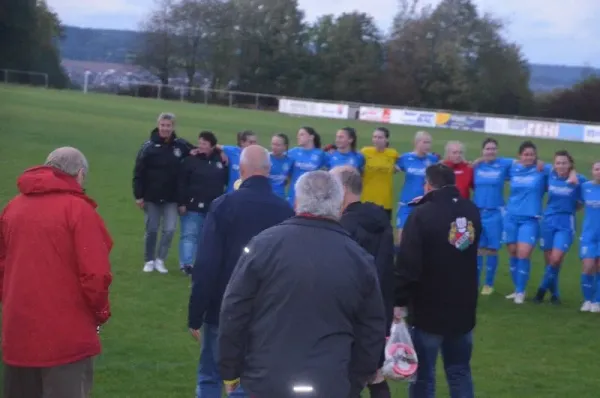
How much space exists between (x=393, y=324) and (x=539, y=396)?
2.43 metres

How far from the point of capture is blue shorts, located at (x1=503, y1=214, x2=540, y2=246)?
1192 cm

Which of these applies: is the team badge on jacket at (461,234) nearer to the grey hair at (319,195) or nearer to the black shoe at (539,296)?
the grey hair at (319,195)

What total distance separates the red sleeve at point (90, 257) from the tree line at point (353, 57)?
210ft

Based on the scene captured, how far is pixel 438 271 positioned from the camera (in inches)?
247

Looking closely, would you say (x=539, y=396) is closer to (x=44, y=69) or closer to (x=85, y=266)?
(x=85, y=266)

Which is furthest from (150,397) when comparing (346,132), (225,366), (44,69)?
(44,69)

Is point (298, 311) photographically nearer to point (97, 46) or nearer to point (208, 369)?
point (208, 369)

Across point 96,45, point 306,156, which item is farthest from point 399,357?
point 96,45

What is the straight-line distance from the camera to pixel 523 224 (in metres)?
12.0

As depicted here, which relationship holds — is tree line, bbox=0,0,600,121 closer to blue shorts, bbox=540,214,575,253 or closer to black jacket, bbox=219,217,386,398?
blue shorts, bbox=540,214,575,253

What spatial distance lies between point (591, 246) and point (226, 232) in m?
7.08

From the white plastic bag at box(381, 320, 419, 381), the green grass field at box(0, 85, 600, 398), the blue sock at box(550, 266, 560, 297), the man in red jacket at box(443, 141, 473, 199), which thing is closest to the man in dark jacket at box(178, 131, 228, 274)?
the green grass field at box(0, 85, 600, 398)

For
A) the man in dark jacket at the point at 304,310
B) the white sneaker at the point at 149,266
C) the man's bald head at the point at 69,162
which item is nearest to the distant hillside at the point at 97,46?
the white sneaker at the point at 149,266

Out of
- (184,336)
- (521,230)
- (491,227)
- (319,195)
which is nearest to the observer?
(319,195)
